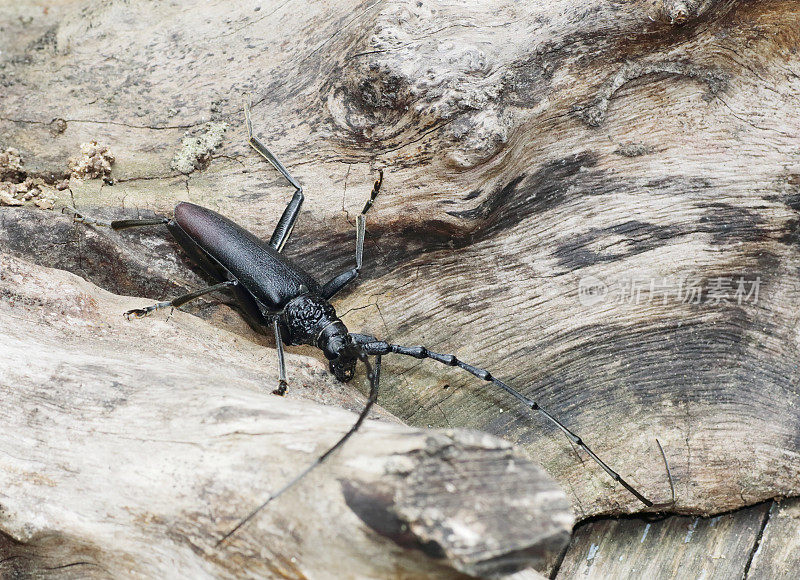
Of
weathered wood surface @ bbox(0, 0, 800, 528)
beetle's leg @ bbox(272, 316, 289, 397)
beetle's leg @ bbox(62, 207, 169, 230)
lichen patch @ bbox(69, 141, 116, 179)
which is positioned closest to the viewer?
beetle's leg @ bbox(272, 316, 289, 397)

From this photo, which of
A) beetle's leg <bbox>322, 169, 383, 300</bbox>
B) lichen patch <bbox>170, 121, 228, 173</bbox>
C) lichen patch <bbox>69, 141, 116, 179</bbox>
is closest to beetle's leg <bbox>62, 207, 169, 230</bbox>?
lichen patch <bbox>69, 141, 116, 179</bbox>

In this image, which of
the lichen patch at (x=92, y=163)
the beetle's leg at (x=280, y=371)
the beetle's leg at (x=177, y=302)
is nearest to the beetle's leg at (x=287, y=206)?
the beetle's leg at (x=177, y=302)

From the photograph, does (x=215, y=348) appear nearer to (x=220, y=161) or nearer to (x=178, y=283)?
(x=178, y=283)

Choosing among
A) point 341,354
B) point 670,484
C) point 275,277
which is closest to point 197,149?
point 275,277

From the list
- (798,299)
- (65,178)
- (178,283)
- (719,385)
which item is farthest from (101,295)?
(798,299)

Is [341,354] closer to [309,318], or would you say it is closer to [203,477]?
[309,318]

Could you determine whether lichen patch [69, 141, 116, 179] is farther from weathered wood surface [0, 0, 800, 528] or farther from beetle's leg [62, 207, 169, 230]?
beetle's leg [62, 207, 169, 230]
